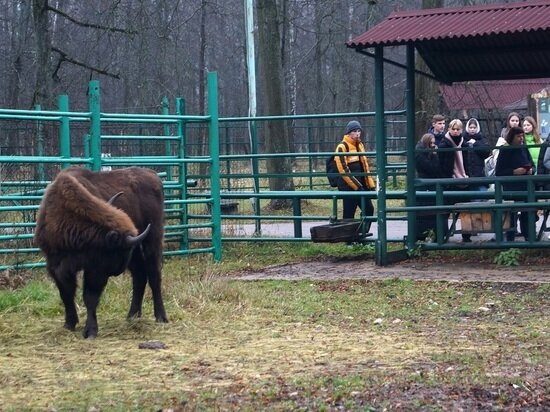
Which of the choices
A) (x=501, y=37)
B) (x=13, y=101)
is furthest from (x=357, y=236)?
(x=13, y=101)

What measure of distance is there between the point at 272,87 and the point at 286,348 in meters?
14.1

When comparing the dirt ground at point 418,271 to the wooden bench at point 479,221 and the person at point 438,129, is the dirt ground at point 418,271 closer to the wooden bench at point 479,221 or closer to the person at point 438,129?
the wooden bench at point 479,221

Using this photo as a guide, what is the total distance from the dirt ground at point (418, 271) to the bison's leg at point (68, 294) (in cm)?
354

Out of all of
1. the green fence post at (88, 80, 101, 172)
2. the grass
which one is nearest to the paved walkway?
the grass

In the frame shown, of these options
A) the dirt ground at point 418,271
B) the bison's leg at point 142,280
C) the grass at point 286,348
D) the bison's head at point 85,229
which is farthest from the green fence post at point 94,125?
the bison's head at point 85,229

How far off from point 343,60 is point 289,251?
2859 cm

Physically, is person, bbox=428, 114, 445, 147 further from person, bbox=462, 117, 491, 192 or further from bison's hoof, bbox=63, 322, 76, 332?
bison's hoof, bbox=63, 322, 76, 332

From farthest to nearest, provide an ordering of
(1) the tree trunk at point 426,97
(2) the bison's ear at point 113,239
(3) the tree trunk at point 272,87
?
1. (3) the tree trunk at point 272,87
2. (1) the tree trunk at point 426,97
3. (2) the bison's ear at point 113,239

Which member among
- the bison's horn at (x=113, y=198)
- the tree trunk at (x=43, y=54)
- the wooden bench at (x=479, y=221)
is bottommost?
the wooden bench at (x=479, y=221)

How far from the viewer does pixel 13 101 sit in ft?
113

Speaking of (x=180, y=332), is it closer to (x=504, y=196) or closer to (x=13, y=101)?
(x=504, y=196)

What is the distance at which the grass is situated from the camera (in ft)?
20.7

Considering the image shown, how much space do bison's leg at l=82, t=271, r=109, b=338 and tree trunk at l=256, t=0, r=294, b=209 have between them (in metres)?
12.8

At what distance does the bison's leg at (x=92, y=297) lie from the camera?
837 cm
